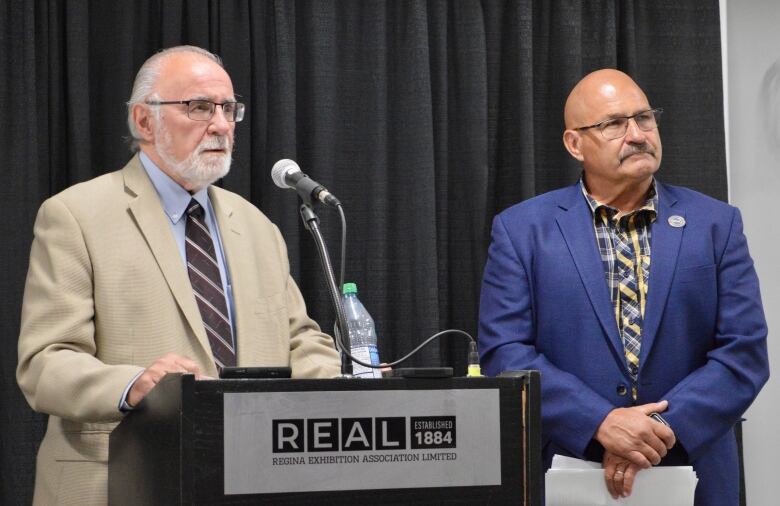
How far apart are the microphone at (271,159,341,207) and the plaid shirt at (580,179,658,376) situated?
1085 millimetres

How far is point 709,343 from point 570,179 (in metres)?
1.16

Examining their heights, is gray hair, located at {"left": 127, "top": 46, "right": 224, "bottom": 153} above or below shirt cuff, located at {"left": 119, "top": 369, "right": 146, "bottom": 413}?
above

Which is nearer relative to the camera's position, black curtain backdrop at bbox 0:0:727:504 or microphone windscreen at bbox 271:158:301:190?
microphone windscreen at bbox 271:158:301:190

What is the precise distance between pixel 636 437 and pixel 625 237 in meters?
0.62

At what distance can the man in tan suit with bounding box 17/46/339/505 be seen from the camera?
2258 millimetres

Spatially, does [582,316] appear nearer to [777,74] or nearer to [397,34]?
[397,34]

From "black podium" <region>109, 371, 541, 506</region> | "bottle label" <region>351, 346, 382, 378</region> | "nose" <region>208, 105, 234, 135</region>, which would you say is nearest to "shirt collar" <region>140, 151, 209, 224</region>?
"nose" <region>208, 105, 234, 135</region>

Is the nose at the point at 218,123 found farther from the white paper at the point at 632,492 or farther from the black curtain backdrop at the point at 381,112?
the white paper at the point at 632,492

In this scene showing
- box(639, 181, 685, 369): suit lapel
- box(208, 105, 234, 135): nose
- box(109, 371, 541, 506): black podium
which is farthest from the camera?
box(639, 181, 685, 369): suit lapel

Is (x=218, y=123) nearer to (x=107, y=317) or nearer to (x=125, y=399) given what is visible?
(x=107, y=317)

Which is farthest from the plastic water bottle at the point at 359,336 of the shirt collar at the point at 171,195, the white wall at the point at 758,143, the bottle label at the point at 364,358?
the white wall at the point at 758,143

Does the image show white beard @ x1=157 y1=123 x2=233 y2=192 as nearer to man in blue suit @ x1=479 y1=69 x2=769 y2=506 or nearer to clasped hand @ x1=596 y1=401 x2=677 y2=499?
man in blue suit @ x1=479 y1=69 x2=769 y2=506

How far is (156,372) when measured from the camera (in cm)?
196

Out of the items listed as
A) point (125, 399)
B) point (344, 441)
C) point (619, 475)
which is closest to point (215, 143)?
point (125, 399)
